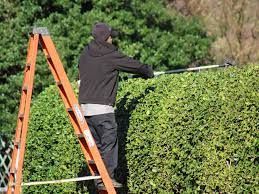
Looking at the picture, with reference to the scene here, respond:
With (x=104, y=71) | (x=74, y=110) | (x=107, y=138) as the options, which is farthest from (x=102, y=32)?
(x=107, y=138)

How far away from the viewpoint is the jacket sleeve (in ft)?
24.0

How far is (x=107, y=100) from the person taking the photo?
736cm

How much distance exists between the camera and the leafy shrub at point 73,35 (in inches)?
632

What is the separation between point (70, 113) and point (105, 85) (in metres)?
0.47

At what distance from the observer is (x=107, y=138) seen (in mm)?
7371

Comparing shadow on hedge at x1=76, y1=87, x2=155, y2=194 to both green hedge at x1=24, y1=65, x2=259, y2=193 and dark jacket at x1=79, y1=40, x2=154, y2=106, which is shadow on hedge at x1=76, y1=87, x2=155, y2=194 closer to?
green hedge at x1=24, y1=65, x2=259, y2=193

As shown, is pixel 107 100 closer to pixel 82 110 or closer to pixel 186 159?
pixel 82 110

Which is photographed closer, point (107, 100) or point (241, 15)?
point (107, 100)

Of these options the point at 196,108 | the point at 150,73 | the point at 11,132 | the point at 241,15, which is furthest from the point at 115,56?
the point at 241,15

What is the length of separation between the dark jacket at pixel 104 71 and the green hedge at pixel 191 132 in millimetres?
566

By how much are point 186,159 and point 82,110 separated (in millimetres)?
1131

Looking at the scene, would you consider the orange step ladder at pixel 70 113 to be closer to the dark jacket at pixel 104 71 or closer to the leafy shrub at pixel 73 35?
the dark jacket at pixel 104 71

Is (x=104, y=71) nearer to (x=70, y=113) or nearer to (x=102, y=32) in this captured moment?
(x=102, y=32)

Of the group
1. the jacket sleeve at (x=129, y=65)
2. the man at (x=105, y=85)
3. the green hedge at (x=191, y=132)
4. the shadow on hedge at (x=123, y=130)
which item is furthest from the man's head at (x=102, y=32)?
the shadow on hedge at (x=123, y=130)
